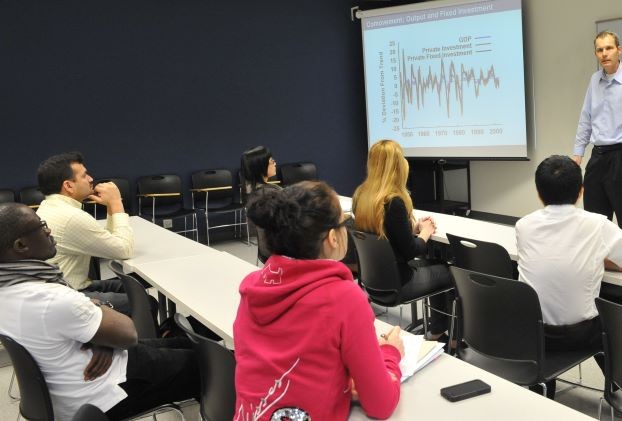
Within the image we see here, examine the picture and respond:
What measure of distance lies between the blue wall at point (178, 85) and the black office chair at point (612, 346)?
231 inches

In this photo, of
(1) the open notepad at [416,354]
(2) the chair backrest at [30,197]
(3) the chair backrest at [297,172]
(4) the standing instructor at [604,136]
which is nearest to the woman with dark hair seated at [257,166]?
(4) the standing instructor at [604,136]

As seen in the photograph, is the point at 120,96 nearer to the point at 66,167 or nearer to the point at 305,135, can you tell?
the point at 305,135

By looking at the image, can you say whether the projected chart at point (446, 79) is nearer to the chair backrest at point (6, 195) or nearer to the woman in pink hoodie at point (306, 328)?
the chair backrest at point (6, 195)

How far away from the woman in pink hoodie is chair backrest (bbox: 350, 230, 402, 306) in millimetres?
1780

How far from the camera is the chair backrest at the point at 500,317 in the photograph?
7.21ft

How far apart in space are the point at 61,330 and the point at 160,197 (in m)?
5.10

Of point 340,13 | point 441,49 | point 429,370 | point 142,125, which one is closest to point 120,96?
point 142,125

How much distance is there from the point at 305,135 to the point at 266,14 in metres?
1.59

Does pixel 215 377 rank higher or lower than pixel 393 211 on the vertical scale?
lower

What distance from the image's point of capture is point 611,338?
2.00 m

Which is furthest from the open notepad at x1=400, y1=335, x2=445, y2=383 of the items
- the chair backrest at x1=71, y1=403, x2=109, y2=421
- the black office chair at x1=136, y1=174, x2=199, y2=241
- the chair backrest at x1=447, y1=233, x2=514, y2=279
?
the black office chair at x1=136, y1=174, x2=199, y2=241

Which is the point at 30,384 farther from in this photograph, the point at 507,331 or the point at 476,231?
the point at 476,231

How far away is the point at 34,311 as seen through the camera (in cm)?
183

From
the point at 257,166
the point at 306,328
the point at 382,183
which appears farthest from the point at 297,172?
the point at 306,328
